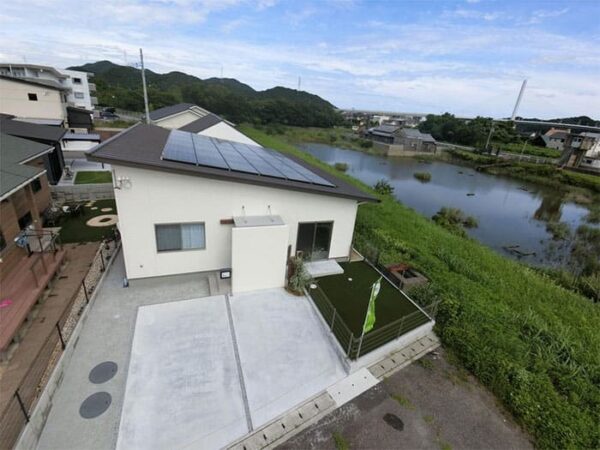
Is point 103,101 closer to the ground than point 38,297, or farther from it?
farther from it

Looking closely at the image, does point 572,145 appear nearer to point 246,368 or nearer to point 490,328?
point 490,328

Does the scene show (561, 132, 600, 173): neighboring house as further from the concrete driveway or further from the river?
the concrete driveway

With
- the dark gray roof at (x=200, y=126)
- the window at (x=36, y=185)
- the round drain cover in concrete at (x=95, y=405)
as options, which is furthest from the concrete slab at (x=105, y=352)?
the dark gray roof at (x=200, y=126)

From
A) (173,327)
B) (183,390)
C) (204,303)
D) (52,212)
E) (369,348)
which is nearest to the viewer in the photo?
(183,390)

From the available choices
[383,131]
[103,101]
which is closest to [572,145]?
[383,131]

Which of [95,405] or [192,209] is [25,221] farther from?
[95,405]

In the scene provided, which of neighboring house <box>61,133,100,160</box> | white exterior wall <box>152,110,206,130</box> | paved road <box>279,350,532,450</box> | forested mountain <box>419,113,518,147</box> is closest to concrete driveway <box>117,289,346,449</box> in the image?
paved road <box>279,350,532,450</box>

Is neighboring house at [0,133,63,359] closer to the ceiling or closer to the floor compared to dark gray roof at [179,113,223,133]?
closer to the floor
